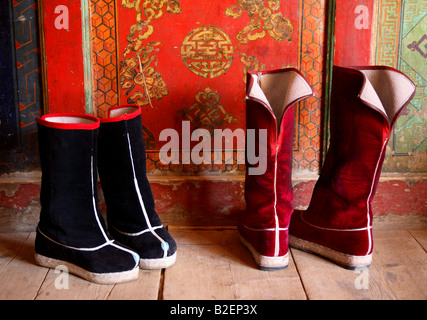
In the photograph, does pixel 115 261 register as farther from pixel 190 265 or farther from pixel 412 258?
pixel 412 258

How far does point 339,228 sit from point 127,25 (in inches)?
41.8

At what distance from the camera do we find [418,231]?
1.76 meters

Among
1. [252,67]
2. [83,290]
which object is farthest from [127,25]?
[83,290]

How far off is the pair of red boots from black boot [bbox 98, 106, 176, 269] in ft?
1.05

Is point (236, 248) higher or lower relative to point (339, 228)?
lower

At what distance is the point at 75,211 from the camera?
4.49 ft

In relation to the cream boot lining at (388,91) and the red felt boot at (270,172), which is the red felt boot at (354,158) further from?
the red felt boot at (270,172)

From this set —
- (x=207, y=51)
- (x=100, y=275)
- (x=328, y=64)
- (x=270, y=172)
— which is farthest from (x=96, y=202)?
(x=328, y=64)

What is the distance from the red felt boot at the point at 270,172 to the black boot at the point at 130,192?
302 millimetres

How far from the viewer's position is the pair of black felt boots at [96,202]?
1.33 m

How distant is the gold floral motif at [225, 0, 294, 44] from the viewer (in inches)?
66.0

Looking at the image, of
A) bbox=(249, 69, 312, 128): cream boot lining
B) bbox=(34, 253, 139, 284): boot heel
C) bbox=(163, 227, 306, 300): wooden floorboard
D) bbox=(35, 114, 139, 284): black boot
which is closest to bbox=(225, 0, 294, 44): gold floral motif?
bbox=(249, 69, 312, 128): cream boot lining

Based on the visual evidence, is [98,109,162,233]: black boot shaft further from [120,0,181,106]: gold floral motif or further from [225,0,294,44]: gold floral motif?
[225,0,294,44]: gold floral motif

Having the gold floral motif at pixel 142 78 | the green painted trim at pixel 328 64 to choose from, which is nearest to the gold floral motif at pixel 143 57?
the gold floral motif at pixel 142 78
